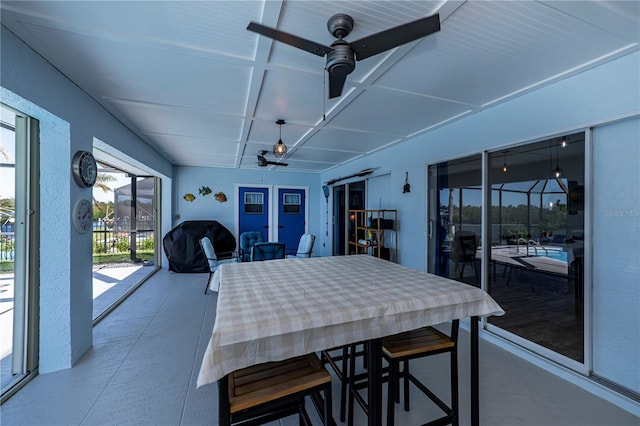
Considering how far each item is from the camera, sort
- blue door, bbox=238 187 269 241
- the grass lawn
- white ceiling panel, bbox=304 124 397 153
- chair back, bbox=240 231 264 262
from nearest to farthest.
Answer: white ceiling panel, bbox=304 124 397 153, chair back, bbox=240 231 264 262, the grass lawn, blue door, bbox=238 187 269 241

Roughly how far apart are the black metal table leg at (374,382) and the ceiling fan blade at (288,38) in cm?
150

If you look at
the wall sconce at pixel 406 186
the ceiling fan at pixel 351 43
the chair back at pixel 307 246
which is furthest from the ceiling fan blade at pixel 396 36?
the chair back at pixel 307 246

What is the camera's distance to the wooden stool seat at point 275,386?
3.39 feet

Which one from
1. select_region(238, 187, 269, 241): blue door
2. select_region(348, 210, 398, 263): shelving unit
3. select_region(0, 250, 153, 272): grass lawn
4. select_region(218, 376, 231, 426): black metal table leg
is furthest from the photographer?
select_region(238, 187, 269, 241): blue door

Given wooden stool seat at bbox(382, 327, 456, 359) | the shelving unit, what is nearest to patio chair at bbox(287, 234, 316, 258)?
the shelving unit

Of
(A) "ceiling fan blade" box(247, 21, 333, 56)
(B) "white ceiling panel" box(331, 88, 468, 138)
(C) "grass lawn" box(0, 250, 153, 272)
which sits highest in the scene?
(B) "white ceiling panel" box(331, 88, 468, 138)

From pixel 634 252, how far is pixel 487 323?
4.52 ft

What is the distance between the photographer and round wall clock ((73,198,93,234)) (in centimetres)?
217

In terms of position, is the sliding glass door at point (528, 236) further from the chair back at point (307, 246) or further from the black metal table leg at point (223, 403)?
the black metal table leg at point (223, 403)

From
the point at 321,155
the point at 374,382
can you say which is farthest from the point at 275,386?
the point at 321,155

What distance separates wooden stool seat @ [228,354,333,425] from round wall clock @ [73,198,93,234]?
2.06 m

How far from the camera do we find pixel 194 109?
2734mm

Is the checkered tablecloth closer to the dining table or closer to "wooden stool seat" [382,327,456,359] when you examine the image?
the dining table

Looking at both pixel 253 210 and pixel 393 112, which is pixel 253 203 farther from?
pixel 393 112
